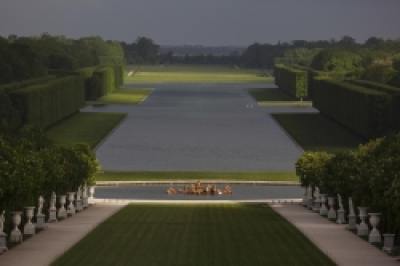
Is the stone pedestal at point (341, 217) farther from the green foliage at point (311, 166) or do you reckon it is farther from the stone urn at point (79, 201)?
the stone urn at point (79, 201)

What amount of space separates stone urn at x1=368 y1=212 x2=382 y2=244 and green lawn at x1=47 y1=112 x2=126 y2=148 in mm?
30442

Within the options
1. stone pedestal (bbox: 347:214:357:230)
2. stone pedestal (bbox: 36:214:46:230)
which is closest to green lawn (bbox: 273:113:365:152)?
stone pedestal (bbox: 347:214:357:230)

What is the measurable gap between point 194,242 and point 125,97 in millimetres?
86931

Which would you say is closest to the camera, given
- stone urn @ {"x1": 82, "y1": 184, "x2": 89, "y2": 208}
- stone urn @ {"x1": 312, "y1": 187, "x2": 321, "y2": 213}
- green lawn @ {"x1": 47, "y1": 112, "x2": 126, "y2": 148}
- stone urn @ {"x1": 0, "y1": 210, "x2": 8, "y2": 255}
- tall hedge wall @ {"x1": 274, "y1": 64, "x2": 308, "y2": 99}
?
stone urn @ {"x1": 0, "y1": 210, "x2": 8, "y2": 255}

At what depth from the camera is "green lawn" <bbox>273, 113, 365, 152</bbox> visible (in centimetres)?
5669

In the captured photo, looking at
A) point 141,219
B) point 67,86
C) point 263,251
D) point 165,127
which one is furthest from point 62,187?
point 67,86

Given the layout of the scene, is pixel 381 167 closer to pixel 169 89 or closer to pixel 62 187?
pixel 62 187

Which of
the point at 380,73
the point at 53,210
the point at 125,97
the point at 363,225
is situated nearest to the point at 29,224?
the point at 53,210

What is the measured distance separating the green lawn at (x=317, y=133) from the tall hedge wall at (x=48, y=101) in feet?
39.8

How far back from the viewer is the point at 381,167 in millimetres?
24094

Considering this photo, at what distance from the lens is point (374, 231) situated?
76.5 ft

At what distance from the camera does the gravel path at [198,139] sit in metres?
50.9

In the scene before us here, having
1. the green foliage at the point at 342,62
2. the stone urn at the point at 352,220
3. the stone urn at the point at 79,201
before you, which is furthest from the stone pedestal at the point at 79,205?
the green foliage at the point at 342,62

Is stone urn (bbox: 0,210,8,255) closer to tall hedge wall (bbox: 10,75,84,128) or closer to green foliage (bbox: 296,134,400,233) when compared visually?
green foliage (bbox: 296,134,400,233)
